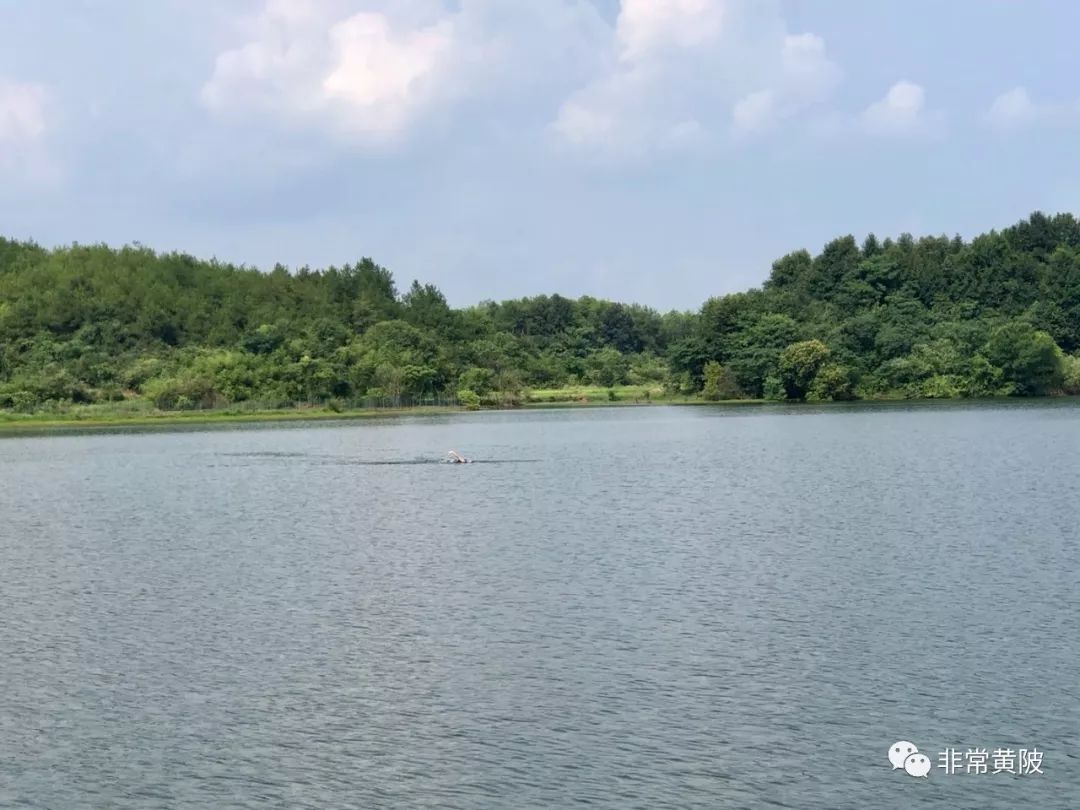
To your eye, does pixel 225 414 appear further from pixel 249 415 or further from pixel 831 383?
pixel 831 383

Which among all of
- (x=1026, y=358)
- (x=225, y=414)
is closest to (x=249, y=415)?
(x=225, y=414)

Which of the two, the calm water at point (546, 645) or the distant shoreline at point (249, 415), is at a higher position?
the distant shoreline at point (249, 415)

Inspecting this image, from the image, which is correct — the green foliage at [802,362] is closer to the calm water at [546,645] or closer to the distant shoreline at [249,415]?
the distant shoreline at [249,415]

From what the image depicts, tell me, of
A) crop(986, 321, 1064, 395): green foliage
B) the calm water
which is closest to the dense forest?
crop(986, 321, 1064, 395): green foliage

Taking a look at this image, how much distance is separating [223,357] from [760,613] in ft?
321

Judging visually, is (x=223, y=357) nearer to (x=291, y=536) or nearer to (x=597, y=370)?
(x=597, y=370)

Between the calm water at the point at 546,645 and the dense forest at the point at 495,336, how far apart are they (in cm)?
7068

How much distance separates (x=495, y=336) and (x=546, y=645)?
123 meters

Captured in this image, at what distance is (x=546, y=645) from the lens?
18.5 m

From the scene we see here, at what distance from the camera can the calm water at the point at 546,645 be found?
1320 centimetres

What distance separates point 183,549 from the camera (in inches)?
1155

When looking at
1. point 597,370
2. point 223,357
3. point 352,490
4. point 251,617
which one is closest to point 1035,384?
point 597,370

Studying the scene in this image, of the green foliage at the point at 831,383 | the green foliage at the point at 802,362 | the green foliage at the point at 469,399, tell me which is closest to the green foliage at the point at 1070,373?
the green foliage at the point at 831,383

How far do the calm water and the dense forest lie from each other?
70682 millimetres
